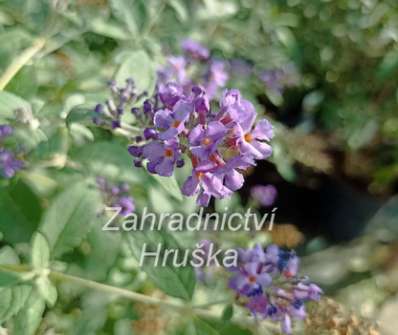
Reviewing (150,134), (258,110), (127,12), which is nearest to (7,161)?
(150,134)

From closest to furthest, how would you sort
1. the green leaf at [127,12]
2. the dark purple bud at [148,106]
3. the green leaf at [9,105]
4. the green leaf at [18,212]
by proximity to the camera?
the dark purple bud at [148,106] < the green leaf at [9,105] < the green leaf at [18,212] < the green leaf at [127,12]

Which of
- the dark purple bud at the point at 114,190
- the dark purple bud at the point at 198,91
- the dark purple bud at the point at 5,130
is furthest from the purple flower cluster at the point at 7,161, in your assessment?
the dark purple bud at the point at 198,91

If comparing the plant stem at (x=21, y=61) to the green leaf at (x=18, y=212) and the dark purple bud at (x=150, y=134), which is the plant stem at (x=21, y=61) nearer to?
the green leaf at (x=18, y=212)

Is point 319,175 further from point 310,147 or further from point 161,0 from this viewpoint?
point 161,0

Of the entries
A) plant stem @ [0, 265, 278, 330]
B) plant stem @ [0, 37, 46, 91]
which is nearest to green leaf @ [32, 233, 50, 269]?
plant stem @ [0, 265, 278, 330]

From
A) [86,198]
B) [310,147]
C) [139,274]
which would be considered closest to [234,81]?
[310,147]
